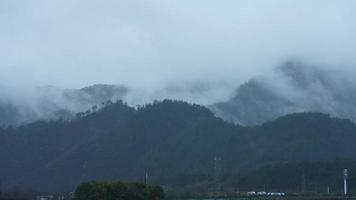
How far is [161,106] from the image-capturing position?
158 meters

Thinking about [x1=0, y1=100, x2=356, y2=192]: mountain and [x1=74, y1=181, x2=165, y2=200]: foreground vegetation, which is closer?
[x1=74, y1=181, x2=165, y2=200]: foreground vegetation

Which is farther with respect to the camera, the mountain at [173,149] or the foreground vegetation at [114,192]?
the mountain at [173,149]

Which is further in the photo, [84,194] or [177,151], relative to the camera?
[177,151]

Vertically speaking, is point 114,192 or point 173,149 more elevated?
point 173,149

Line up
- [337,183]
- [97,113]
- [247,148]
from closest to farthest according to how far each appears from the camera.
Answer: [337,183]
[247,148]
[97,113]

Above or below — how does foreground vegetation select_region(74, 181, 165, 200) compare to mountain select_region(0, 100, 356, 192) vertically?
below

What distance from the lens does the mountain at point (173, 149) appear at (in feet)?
397

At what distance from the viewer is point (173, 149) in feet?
456

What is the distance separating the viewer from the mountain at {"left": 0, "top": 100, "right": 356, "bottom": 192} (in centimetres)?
12094

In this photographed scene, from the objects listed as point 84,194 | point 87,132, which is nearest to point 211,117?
point 87,132

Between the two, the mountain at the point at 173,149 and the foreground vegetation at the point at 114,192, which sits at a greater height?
the mountain at the point at 173,149

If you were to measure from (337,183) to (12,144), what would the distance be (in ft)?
253

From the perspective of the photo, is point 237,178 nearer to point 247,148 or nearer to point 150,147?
point 247,148

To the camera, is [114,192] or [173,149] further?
[173,149]
